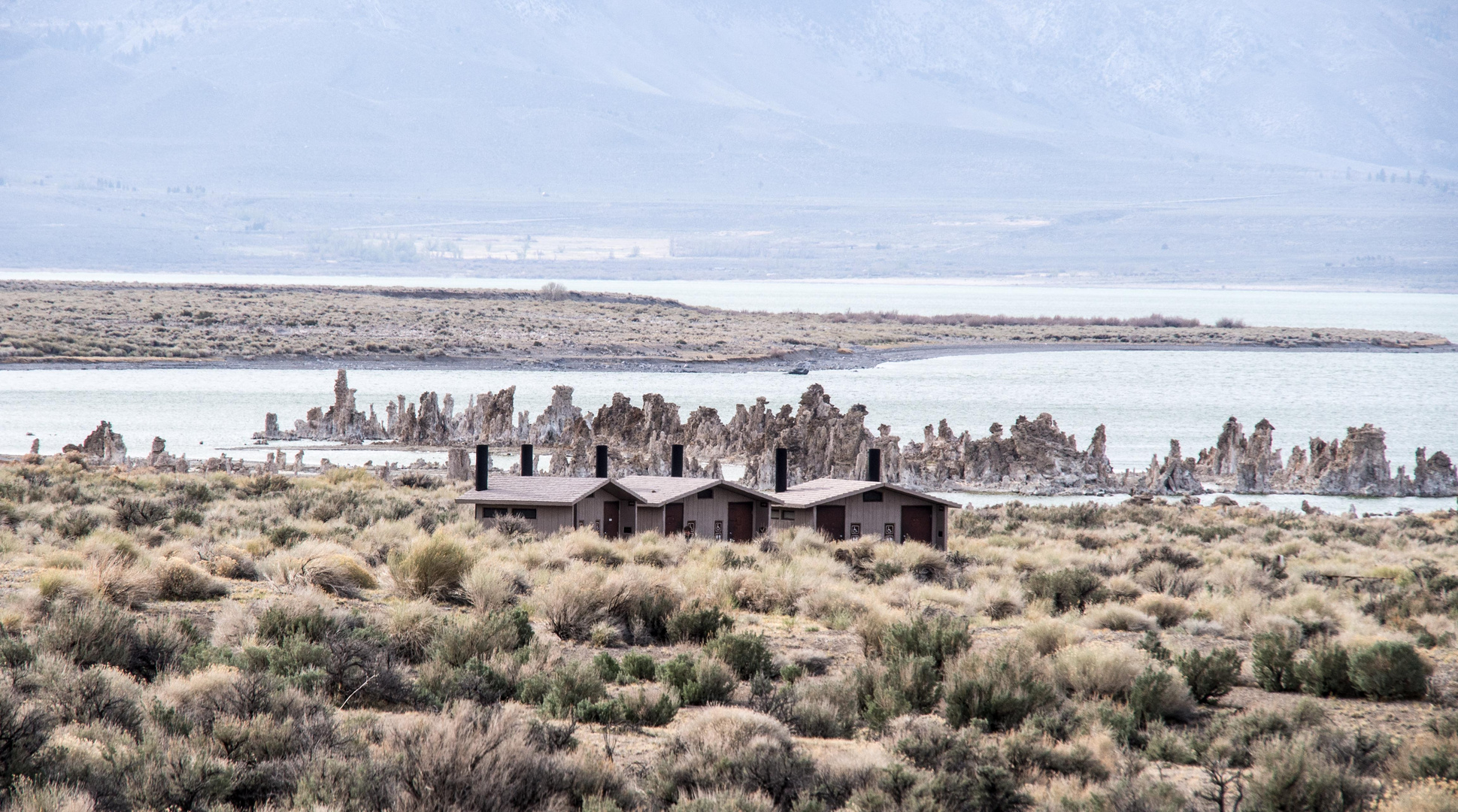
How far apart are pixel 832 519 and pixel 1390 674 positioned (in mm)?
13902

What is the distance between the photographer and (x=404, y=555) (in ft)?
56.2

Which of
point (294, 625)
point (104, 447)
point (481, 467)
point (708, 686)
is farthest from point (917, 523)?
point (104, 447)

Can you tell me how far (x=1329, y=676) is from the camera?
12836 millimetres

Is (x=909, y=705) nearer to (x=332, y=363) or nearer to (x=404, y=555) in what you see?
(x=404, y=555)

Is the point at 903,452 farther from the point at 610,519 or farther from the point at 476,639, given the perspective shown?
the point at 476,639

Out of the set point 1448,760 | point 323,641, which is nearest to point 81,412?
point 323,641

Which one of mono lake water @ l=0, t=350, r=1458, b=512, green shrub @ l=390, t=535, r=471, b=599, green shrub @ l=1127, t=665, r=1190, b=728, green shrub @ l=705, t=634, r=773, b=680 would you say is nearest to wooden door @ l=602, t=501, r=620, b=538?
green shrub @ l=390, t=535, r=471, b=599

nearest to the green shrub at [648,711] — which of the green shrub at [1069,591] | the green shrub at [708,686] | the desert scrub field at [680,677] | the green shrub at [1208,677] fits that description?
the desert scrub field at [680,677]

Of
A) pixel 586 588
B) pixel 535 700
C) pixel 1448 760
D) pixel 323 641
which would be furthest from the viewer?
pixel 586 588

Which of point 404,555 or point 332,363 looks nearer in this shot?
point 404,555

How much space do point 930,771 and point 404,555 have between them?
9370 millimetres

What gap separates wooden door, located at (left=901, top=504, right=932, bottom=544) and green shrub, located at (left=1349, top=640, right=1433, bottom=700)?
1314 centimetres

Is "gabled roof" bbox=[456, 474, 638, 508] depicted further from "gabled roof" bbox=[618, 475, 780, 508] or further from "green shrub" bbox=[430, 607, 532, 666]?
"green shrub" bbox=[430, 607, 532, 666]

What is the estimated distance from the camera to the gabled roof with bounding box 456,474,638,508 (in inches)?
930
